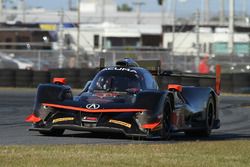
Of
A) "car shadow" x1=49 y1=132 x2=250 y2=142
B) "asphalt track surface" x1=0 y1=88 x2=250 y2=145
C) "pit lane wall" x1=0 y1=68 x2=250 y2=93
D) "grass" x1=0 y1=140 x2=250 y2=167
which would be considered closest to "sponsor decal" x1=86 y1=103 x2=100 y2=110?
"asphalt track surface" x1=0 y1=88 x2=250 y2=145

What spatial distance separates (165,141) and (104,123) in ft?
3.26

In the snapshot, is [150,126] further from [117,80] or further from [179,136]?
[179,136]

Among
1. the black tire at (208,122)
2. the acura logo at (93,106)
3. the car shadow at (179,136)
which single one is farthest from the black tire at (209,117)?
the acura logo at (93,106)

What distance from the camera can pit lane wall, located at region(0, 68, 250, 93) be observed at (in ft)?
99.2

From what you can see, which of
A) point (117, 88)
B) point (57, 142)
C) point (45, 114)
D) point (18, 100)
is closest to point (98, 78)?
point (117, 88)

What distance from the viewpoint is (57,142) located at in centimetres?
1158

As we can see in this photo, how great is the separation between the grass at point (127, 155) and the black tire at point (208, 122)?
10.3 ft

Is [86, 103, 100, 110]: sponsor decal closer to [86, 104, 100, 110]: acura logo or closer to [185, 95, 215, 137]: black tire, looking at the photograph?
[86, 104, 100, 110]: acura logo

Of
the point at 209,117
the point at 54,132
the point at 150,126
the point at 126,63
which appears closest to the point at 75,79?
Answer: the point at 209,117

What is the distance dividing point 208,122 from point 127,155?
17.4 ft

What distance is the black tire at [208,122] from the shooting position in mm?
14235

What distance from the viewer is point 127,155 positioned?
9.34m

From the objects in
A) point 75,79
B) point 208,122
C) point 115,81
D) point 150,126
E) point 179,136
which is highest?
point 115,81

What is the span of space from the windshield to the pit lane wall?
51.4ft
